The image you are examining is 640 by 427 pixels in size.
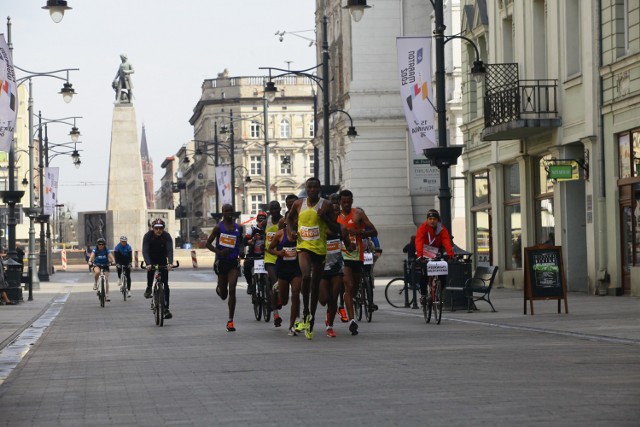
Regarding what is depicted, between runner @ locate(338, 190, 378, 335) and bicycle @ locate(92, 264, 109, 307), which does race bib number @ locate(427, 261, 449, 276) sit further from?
bicycle @ locate(92, 264, 109, 307)

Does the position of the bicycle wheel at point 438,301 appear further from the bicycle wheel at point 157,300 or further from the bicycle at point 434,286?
the bicycle wheel at point 157,300

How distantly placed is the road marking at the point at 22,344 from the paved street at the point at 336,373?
0.03 metres

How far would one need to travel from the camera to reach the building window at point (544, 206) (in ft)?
117

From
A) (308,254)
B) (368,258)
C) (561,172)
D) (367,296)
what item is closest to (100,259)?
A: (561,172)

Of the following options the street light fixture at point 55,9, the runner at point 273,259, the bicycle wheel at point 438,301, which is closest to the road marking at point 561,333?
the bicycle wheel at point 438,301

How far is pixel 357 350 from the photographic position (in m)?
15.9

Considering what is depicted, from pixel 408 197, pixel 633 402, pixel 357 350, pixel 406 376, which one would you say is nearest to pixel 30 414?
pixel 406 376

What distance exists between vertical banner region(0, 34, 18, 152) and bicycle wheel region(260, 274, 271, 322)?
488cm

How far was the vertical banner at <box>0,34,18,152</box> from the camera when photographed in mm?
23922

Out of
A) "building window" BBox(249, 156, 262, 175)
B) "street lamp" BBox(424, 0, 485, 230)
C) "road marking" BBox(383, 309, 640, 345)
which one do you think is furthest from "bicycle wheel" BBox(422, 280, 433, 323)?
"building window" BBox(249, 156, 262, 175)

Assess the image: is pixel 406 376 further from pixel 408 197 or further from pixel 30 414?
pixel 408 197

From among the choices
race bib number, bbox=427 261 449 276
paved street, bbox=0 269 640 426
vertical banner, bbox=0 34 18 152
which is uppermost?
vertical banner, bbox=0 34 18 152

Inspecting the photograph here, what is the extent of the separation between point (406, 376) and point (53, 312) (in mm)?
19837

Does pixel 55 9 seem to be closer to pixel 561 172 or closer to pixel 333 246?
pixel 561 172
